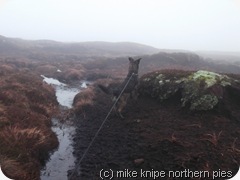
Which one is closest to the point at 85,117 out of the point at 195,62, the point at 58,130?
the point at 58,130

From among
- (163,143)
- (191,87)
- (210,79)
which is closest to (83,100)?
(191,87)

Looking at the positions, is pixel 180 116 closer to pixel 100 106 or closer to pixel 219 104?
pixel 219 104

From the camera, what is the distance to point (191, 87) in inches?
420

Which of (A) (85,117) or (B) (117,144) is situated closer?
(B) (117,144)

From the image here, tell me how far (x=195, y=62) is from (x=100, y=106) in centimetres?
3122

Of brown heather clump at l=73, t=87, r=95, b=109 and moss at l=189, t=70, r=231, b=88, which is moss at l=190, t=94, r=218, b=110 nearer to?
moss at l=189, t=70, r=231, b=88

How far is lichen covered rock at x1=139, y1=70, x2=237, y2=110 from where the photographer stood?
9.76 m

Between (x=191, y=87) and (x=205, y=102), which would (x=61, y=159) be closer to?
(x=205, y=102)

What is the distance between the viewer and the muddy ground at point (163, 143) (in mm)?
6645

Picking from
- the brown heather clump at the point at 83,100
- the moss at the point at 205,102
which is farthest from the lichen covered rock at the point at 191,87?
the brown heather clump at the point at 83,100

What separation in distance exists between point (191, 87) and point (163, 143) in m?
3.53

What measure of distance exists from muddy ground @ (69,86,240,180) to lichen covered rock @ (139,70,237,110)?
13.2 inches

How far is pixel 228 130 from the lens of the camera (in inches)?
325

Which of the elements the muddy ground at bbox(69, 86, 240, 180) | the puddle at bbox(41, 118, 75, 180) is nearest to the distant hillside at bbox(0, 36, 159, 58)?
the puddle at bbox(41, 118, 75, 180)
